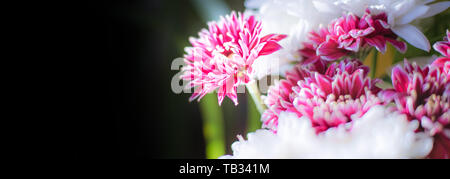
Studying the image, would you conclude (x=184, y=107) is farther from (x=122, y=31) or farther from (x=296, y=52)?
(x=296, y=52)

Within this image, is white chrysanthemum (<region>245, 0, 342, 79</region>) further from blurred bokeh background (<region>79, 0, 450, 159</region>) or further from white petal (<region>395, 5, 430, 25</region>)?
blurred bokeh background (<region>79, 0, 450, 159</region>)

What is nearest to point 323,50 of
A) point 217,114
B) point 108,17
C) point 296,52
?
point 296,52

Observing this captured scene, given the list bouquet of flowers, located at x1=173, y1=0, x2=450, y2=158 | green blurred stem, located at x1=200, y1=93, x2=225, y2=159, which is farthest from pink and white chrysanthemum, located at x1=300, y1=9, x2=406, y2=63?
green blurred stem, located at x1=200, y1=93, x2=225, y2=159

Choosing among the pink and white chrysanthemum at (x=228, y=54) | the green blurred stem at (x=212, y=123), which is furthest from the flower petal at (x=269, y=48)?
the green blurred stem at (x=212, y=123)

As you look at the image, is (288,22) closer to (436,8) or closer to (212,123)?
(436,8)

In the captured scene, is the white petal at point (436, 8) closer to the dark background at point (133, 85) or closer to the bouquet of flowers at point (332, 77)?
the bouquet of flowers at point (332, 77)

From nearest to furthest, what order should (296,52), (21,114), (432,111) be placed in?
(432,111) < (296,52) < (21,114)

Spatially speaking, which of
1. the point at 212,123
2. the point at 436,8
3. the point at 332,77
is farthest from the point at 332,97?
the point at 212,123
